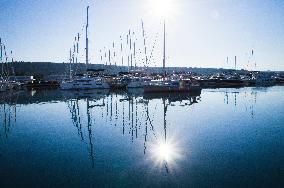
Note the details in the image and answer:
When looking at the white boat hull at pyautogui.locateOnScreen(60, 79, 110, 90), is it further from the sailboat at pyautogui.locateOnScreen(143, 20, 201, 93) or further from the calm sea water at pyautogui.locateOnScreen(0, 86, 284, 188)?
the calm sea water at pyautogui.locateOnScreen(0, 86, 284, 188)

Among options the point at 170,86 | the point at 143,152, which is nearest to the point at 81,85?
the point at 170,86

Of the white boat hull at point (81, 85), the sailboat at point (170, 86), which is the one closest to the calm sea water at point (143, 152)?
the sailboat at point (170, 86)

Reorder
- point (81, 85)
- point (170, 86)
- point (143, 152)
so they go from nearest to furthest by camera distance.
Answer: point (143, 152)
point (170, 86)
point (81, 85)

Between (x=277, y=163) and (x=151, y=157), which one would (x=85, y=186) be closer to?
(x=151, y=157)

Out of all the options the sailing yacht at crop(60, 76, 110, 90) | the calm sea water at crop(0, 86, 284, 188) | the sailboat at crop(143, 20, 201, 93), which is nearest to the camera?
the calm sea water at crop(0, 86, 284, 188)

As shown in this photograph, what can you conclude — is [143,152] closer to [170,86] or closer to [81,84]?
[170,86]

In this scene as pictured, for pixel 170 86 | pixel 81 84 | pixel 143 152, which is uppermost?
pixel 81 84

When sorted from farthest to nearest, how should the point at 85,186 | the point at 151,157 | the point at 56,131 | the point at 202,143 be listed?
1. the point at 56,131
2. the point at 202,143
3. the point at 151,157
4. the point at 85,186

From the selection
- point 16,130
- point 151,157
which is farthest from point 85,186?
point 16,130

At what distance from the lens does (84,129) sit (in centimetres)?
2220

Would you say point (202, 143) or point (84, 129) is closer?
point (202, 143)

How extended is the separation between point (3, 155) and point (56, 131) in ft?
21.9

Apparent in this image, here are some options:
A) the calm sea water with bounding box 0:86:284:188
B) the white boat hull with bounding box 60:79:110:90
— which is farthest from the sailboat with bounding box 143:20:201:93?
the calm sea water with bounding box 0:86:284:188

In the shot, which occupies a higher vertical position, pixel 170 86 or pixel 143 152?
pixel 170 86
